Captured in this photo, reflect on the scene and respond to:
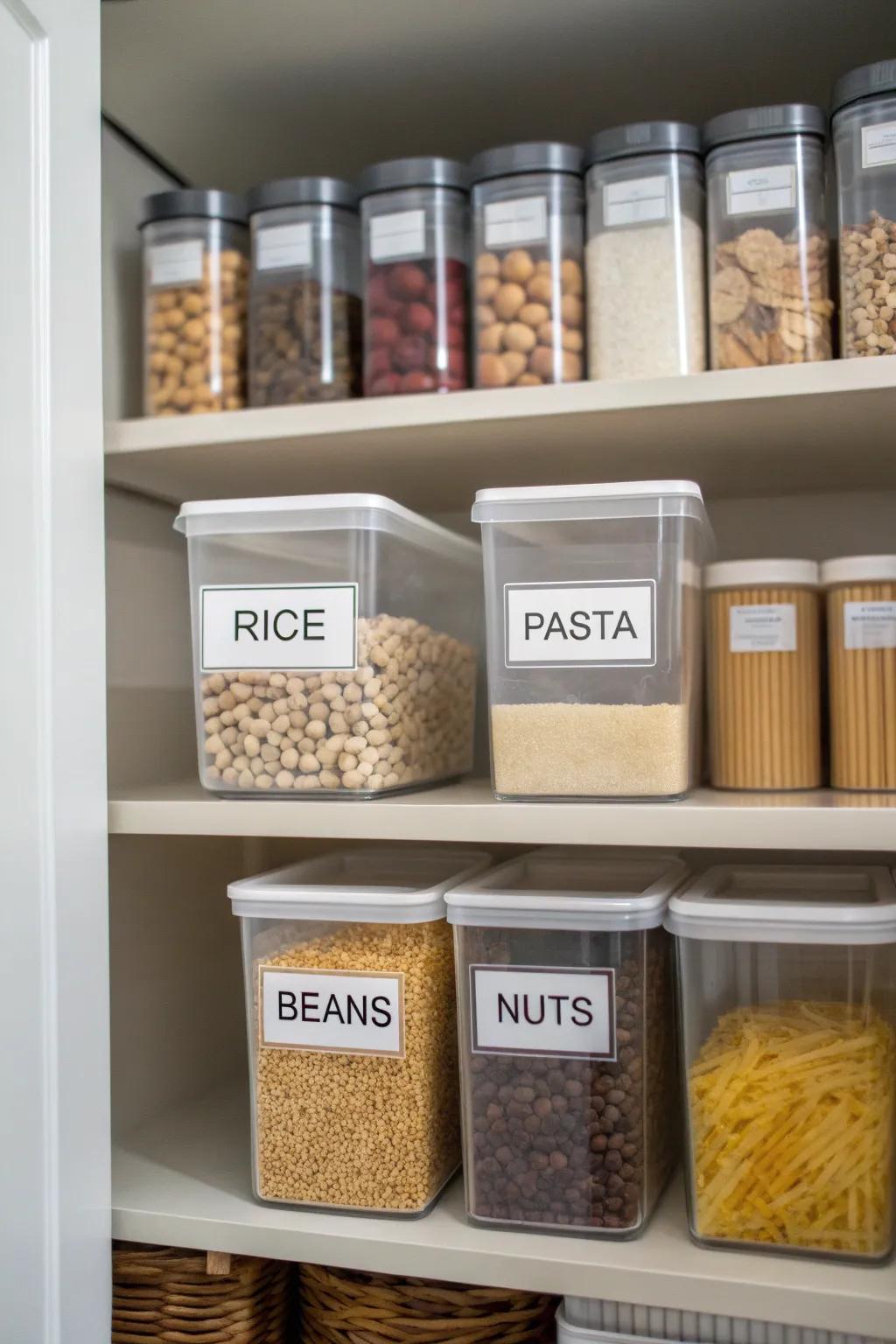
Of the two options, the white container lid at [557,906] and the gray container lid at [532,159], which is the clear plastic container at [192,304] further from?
the white container lid at [557,906]

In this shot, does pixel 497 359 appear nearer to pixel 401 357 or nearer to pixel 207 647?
pixel 401 357

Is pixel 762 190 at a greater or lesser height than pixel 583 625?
greater

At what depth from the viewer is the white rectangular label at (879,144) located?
38.2 inches

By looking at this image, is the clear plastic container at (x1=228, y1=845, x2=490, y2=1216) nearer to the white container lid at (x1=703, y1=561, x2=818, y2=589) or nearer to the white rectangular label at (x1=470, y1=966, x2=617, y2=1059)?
the white rectangular label at (x1=470, y1=966, x2=617, y2=1059)

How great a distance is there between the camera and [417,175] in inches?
42.9

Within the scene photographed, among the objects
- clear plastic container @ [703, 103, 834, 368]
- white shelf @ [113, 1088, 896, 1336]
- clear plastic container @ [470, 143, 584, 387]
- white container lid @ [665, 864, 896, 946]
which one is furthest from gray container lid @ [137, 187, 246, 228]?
white shelf @ [113, 1088, 896, 1336]

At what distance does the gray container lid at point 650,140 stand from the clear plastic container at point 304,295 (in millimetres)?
257

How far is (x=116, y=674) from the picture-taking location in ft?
3.99

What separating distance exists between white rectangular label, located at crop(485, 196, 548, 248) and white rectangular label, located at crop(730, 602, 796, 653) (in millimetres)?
383

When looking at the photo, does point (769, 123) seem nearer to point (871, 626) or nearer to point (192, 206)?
point (871, 626)

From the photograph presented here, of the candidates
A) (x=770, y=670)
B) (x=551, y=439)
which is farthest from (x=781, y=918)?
(x=551, y=439)

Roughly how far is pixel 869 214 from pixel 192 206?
0.63 m

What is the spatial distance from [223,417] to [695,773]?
54cm

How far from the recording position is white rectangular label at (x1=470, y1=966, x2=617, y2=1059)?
3.15 feet
